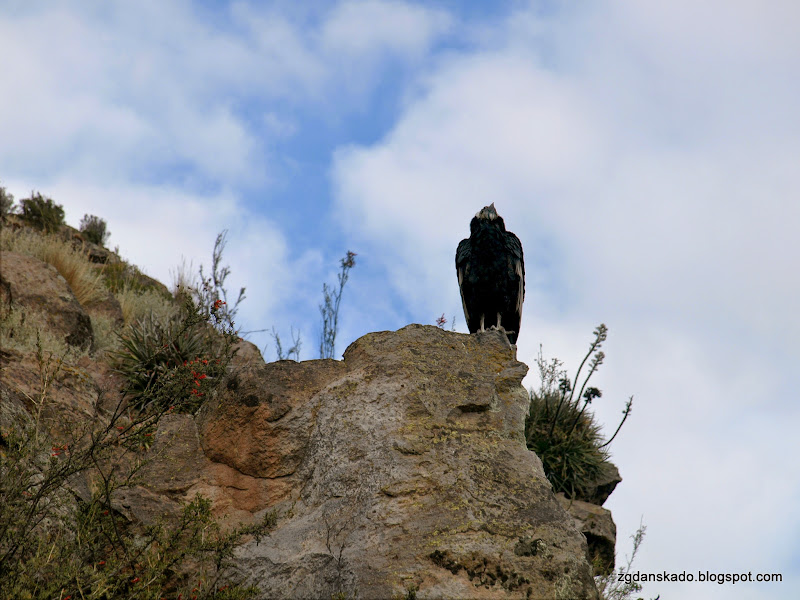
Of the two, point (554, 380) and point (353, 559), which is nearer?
point (353, 559)

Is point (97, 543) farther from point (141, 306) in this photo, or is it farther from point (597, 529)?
point (141, 306)

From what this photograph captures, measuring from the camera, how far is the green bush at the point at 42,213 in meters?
14.8

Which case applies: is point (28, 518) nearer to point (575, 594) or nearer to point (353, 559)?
point (353, 559)

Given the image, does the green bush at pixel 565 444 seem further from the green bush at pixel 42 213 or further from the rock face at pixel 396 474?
the green bush at pixel 42 213

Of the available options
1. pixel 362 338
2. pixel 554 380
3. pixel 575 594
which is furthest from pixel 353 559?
pixel 554 380

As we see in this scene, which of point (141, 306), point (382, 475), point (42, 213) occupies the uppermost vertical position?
point (42, 213)

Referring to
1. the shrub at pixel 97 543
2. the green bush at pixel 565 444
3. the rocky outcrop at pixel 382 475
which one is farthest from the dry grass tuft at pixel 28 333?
the green bush at pixel 565 444

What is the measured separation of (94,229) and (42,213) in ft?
6.04

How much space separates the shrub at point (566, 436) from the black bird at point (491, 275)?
110 centimetres

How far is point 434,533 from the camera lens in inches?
146

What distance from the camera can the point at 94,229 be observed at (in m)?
16.7

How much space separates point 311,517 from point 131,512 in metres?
1.01

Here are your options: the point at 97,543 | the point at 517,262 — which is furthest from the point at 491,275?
the point at 97,543

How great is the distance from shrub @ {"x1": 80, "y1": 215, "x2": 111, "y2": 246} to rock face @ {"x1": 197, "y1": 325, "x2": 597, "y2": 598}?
42.0 feet
